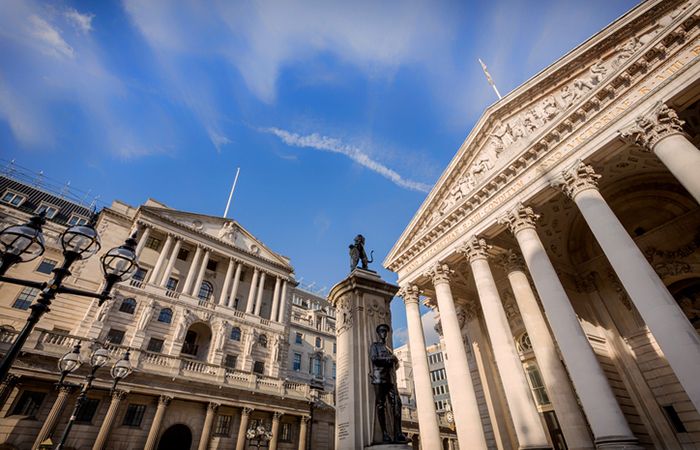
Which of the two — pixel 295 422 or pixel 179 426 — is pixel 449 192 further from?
pixel 179 426

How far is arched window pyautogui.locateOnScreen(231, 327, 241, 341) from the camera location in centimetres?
2958

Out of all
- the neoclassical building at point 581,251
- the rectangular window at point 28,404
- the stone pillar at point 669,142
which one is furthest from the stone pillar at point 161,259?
the stone pillar at point 669,142

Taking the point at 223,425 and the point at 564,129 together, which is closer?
the point at 564,129

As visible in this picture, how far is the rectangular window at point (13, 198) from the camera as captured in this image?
32.2 meters

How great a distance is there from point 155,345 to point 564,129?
100ft

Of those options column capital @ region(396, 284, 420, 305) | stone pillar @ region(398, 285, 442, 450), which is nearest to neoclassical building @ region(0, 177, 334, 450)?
column capital @ region(396, 284, 420, 305)

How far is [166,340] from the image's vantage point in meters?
26.2

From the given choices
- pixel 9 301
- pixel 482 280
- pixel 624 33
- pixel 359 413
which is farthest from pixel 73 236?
Answer: pixel 9 301

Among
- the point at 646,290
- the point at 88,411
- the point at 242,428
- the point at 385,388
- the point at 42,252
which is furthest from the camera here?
the point at 242,428

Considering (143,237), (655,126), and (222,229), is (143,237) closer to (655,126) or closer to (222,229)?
(222,229)

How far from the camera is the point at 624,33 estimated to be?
1255cm

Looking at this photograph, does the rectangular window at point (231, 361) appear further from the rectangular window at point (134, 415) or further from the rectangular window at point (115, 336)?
the rectangular window at point (115, 336)

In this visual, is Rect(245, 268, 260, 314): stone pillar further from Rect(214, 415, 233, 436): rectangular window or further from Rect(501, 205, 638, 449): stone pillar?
Rect(501, 205, 638, 449): stone pillar

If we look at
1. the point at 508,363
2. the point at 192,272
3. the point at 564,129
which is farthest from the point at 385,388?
the point at 192,272
